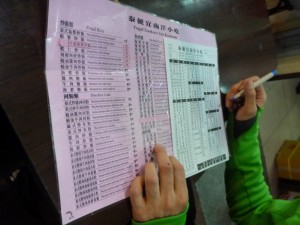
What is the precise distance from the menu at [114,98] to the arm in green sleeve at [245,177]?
7.4 inches

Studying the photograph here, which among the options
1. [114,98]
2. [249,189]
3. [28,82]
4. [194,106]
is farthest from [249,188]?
[28,82]

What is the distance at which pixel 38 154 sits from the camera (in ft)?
1.15

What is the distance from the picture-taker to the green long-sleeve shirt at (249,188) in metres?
0.75

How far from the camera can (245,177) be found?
78 cm

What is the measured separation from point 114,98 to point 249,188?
566 millimetres

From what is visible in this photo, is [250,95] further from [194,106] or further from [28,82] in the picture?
[28,82]

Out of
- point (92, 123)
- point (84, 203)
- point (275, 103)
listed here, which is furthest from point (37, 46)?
point (275, 103)

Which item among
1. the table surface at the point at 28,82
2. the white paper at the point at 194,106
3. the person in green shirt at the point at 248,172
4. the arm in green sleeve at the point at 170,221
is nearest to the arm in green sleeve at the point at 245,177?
the person in green shirt at the point at 248,172

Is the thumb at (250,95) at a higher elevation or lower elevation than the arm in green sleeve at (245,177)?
higher

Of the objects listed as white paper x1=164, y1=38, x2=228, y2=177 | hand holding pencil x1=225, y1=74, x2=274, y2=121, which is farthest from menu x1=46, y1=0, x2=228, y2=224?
hand holding pencil x1=225, y1=74, x2=274, y2=121

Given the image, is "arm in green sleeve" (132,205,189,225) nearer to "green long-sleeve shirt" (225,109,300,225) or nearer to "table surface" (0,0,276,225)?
"table surface" (0,0,276,225)

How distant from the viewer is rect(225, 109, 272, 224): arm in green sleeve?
0.76m

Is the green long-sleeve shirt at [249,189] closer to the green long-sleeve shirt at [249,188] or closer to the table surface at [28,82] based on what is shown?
the green long-sleeve shirt at [249,188]

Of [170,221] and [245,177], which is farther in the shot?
[245,177]
